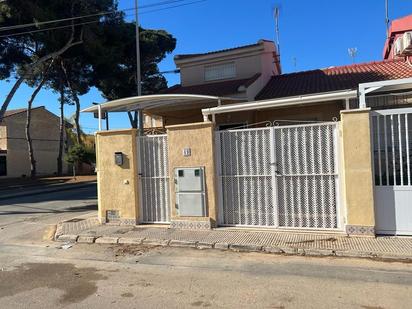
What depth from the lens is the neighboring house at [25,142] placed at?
1690 inches

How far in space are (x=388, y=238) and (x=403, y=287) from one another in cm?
239

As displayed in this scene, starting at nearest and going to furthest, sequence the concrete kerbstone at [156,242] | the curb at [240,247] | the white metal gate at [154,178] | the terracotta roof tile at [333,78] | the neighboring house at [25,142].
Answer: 1. the curb at [240,247]
2. the concrete kerbstone at [156,242]
3. the white metal gate at [154,178]
4. the terracotta roof tile at [333,78]
5. the neighboring house at [25,142]

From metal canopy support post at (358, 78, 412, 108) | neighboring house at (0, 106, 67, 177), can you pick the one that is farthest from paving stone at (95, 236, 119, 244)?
neighboring house at (0, 106, 67, 177)

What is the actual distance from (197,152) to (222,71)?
948 cm

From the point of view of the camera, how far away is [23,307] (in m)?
5.32

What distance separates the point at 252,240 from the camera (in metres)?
8.14

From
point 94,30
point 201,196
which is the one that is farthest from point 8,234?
point 94,30

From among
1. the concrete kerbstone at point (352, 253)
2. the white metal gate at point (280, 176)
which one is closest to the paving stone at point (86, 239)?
the white metal gate at point (280, 176)

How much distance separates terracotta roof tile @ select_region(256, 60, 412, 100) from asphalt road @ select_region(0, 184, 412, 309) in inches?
354

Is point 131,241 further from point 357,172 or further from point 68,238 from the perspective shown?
point 357,172

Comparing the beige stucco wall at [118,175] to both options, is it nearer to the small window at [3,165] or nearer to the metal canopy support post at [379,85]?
the metal canopy support post at [379,85]

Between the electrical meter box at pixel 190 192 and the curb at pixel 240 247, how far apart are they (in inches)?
44.5

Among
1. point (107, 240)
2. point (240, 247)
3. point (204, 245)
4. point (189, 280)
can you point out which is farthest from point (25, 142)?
point (189, 280)

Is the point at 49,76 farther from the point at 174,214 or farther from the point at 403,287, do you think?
the point at 403,287
